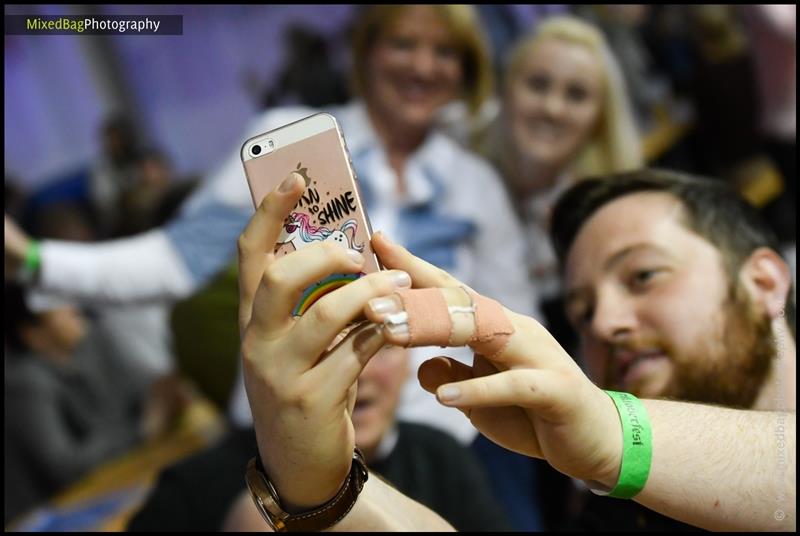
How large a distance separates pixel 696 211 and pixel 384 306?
496mm

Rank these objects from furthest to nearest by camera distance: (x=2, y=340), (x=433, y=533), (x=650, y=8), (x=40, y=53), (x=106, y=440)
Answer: (x=40, y=53), (x=650, y=8), (x=106, y=440), (x=2, y=340), (x=433, y=533)

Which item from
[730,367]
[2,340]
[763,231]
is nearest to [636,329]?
[730,367]

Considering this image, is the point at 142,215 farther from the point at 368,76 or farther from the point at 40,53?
the point at 40,53

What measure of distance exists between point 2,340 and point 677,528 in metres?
1.41

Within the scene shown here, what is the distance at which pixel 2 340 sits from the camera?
1.66 m

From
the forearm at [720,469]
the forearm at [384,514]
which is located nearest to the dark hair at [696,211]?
the forearm at [720,469]

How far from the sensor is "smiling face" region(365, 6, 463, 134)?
55.9 inches

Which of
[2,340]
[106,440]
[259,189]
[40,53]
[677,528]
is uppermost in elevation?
[40,53]

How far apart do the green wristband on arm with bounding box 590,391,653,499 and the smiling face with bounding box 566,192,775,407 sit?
0.74 ft

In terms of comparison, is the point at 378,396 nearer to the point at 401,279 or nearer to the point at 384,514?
the point at 384,514

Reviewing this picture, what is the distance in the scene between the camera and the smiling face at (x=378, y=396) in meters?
1.02

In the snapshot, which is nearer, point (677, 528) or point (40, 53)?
point (677, 528)

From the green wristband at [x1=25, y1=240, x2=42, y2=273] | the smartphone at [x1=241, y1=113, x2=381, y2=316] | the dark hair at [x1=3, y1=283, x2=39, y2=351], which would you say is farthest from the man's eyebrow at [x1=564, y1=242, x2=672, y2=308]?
the dark hair at [x1=3, y1=283, x2=39, y2=351]

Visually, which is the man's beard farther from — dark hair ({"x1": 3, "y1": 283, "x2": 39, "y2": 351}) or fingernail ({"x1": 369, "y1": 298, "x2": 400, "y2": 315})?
dark hair ({"x1": 3, "y1": 283, "x2": 39, "y2": 351})
